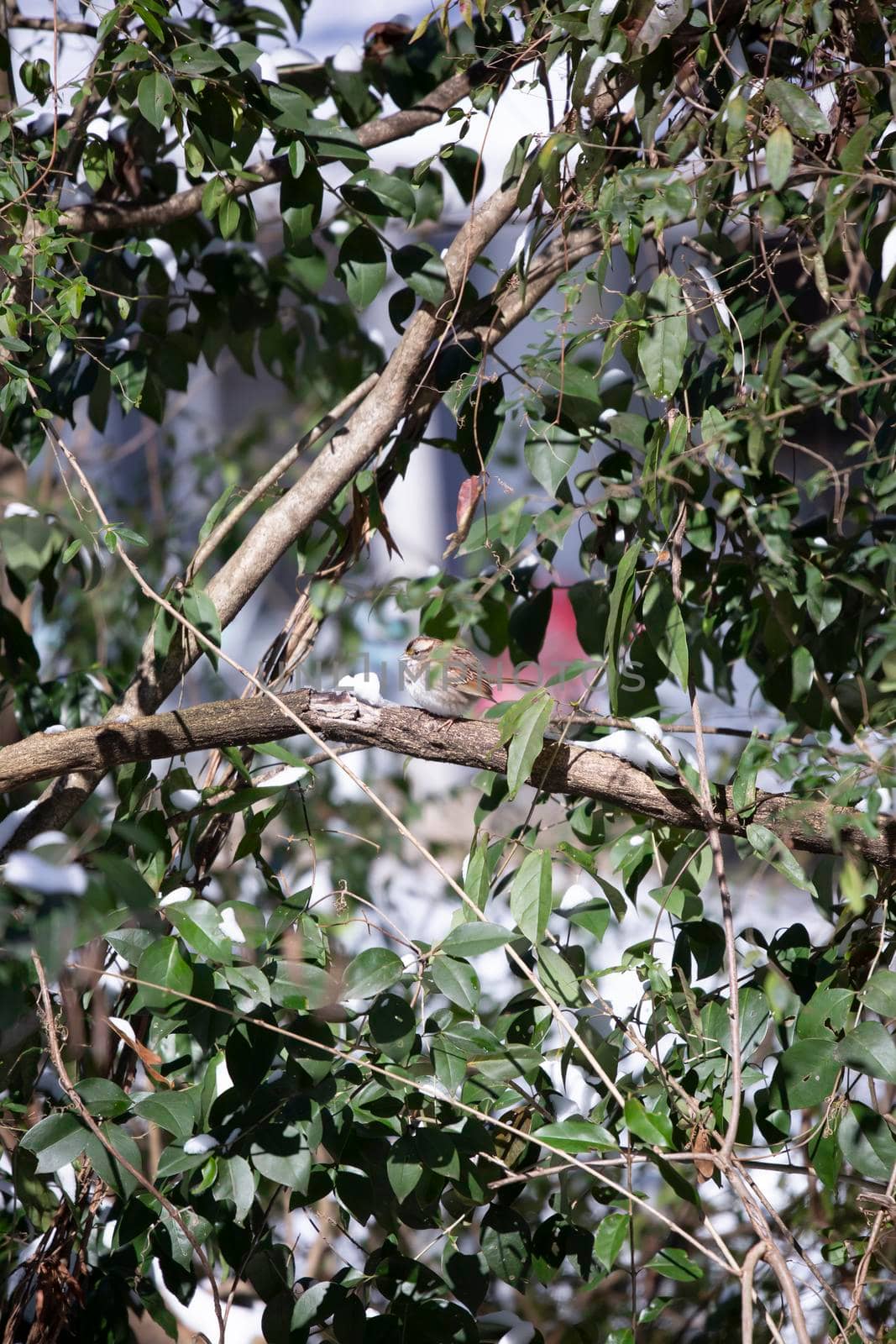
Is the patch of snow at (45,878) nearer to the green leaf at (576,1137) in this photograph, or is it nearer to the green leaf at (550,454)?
the green leaf at (576,1137)

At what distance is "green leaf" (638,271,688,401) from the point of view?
4.41ft

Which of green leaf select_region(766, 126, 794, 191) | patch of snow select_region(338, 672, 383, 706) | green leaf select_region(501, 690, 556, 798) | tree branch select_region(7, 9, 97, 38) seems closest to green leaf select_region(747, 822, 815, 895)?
green leaf select_region(501, 690, 556, 798)

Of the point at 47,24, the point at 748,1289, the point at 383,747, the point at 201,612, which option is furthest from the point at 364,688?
the point at 47,24

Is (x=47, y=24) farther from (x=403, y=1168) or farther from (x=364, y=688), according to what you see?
(x=403, y=1168)

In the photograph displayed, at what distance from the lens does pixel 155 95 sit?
1.47 metres

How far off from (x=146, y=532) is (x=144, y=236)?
144 centimetres

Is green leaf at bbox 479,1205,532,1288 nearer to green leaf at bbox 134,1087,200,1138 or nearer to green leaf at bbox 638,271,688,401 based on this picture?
green leaf at bbox 134,1087,200,1138

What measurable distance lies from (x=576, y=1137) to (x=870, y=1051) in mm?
341

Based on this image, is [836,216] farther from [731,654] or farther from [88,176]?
[88,176]

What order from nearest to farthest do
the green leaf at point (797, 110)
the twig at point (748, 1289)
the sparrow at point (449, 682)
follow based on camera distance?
the twig at point (748, 1289) → the green leaf at point (797, 110) → the sparrow at point (449, 682)

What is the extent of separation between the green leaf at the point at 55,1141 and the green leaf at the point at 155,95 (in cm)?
126

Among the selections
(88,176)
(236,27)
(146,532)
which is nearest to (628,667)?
(88,176)

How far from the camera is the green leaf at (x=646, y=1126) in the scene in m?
1.20

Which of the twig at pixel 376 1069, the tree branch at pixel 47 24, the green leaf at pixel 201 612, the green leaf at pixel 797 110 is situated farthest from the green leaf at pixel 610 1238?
the tree branch at pixel 47 24
